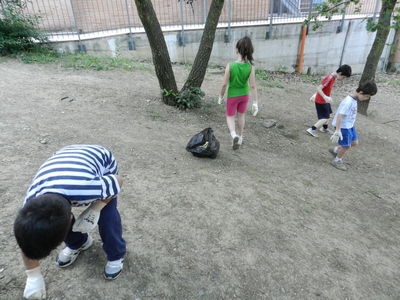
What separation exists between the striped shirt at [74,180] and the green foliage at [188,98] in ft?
12.8

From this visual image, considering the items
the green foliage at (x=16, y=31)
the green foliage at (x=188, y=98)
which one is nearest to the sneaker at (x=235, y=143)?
the green foliage at (x=188, y=98)

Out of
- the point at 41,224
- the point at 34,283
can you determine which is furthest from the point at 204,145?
the point at 41,224

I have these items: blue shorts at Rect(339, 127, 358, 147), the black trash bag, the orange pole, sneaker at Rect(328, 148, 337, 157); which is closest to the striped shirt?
the black trash bag

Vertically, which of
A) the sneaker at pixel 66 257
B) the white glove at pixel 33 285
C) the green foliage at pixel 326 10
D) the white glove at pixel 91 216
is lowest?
the sneaker at pixel 66 257

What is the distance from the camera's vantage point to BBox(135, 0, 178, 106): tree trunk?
4.91m

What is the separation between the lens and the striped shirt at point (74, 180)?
158 cm

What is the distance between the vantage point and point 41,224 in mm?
1395

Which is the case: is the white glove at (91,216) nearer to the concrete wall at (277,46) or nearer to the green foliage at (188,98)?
the green foliage at (188,98)

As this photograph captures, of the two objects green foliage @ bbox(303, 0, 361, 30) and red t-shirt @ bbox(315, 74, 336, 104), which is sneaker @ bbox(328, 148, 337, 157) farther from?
green foliage @ bbox(303, 0, 361, 30)

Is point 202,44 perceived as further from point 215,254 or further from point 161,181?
point 215,254

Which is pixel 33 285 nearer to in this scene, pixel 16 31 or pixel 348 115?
pixel 348 115

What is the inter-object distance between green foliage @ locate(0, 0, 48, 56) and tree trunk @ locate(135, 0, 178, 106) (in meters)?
4.57

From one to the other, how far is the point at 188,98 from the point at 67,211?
437 centimetres

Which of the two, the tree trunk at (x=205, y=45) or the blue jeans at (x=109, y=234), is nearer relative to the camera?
the blue jeans at (x=109, y=234)
